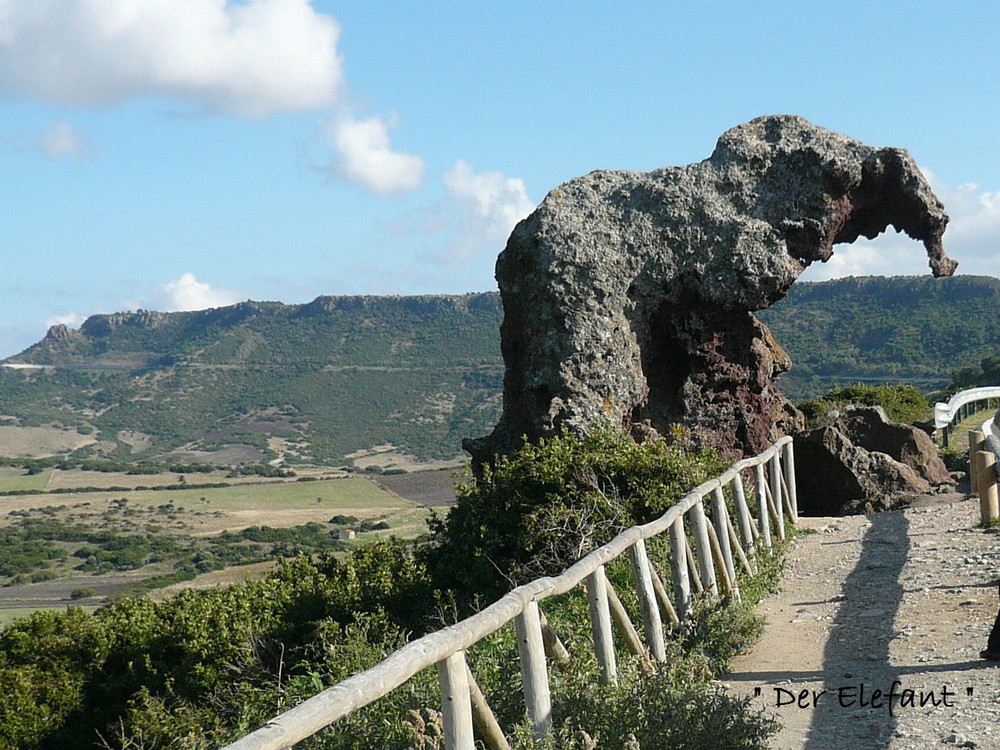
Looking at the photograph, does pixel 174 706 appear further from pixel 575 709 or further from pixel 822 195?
pixel 822 195

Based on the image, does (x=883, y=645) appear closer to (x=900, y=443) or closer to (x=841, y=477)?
(x=841, y=477)

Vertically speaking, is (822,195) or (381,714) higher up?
(822,195)

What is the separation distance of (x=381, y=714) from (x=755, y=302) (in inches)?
389

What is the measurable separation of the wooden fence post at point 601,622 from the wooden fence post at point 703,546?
8.43ft

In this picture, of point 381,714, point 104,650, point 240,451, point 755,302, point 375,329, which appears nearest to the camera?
point 381,714

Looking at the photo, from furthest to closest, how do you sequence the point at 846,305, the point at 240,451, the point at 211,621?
the point at 240,451 < the point at 846,305 < the point at 211,621

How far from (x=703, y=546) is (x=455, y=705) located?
15.8 ft

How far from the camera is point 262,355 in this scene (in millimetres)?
156250

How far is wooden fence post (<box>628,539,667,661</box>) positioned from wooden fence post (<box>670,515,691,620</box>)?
0.83m

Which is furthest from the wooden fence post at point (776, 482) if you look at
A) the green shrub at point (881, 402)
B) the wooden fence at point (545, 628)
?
the green shrub at point (881, 402)

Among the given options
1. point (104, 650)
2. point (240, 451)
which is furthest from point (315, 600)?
point (240, 451)

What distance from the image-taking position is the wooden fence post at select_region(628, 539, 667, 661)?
7.43m

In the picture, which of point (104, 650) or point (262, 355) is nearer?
point (104, 650)

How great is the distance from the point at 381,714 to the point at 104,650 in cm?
790
